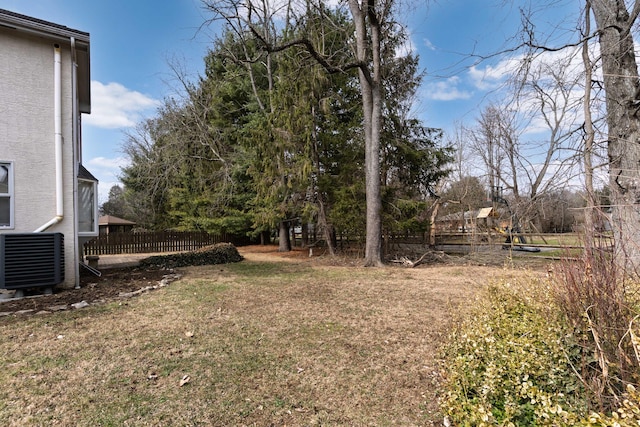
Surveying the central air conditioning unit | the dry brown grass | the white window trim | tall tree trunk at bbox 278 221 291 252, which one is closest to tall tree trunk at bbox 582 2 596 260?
the dry brown grass

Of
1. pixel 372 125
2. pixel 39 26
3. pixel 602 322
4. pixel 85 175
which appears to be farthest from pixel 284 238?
pixel 602 322

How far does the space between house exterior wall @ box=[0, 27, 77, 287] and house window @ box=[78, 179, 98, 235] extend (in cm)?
64

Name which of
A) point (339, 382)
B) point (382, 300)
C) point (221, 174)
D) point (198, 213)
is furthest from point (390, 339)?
point (198, 213)

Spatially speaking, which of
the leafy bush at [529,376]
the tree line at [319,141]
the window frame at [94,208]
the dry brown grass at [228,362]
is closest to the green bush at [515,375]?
the leafy bush at [529,376]

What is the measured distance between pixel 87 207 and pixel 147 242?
29.0ft

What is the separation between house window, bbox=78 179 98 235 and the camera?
22.0 ft

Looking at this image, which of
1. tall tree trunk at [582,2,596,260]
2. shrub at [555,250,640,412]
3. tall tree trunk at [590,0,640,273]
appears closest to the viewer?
shrub at [555,250,640,412]

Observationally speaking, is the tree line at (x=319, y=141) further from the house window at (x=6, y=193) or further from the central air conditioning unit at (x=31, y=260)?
the central air conditioning unit at (x=31, y=260)

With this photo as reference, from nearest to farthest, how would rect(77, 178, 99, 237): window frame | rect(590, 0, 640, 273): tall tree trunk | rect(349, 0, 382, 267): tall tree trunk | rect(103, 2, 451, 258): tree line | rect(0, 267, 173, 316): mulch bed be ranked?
rect(590, 0, 640, 273): tall tree trunk, rect(0, 267, 173, 316): mulch bed, rect(77, 178, 99, 237): window frame, rect(349, 0, 382, 267): tall tree trunk, rect(103, 2, 451, 258): tree line

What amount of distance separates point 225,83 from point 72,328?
48.4 feet

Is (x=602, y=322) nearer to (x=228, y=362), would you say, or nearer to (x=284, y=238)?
(x=228, y=362)

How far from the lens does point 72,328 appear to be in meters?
3.93

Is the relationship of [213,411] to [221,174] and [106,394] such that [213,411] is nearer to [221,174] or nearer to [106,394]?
[106,394]

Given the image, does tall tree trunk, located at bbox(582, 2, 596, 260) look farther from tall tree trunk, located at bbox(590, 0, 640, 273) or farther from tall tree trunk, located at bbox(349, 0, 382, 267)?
tall tree trunk, located at bbox(349, 0, 382, 267)
